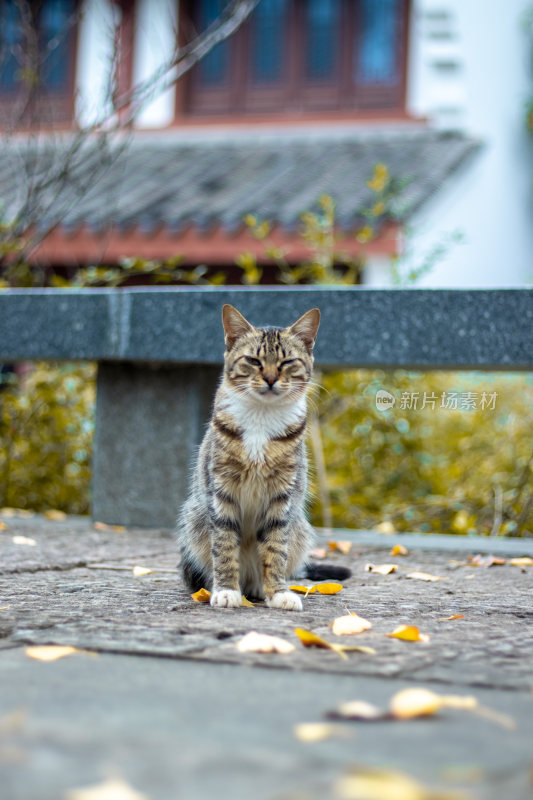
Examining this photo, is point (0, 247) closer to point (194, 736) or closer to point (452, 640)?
point (452, 640)

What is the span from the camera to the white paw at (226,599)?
2457 mm

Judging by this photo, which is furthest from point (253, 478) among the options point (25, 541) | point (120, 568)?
point (25, 541)

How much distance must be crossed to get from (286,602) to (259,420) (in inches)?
21.0

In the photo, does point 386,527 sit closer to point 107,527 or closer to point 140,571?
point 107,527

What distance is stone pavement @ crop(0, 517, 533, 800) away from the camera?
1.17 metres

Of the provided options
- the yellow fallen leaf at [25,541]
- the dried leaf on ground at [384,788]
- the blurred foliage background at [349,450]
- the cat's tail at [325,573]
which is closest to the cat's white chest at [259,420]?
the cat's tail at [325,573]

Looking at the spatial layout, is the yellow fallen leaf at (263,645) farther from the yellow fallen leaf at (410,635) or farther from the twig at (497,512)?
the twig at (497,512)

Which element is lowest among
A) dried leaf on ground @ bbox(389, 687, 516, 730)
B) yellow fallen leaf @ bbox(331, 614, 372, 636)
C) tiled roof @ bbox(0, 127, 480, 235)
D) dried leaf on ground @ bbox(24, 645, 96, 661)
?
yellow fallen leaf @ bbox(331, 614, 372, 636)

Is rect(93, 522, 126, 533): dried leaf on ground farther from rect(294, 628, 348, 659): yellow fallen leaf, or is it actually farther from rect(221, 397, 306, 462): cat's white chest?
rect(294, 628, 348, 659): yellow fallen leaf

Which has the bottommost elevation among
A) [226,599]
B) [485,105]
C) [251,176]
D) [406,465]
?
[226,599]

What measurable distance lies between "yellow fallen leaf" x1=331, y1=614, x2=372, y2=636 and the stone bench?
1.73m

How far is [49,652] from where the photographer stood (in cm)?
178

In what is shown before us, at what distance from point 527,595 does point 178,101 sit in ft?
29.7

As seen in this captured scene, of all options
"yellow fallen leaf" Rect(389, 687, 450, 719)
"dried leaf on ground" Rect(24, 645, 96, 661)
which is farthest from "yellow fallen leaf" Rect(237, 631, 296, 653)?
"yellow fallen leaf" Rect(389, 687, 450, 719)
